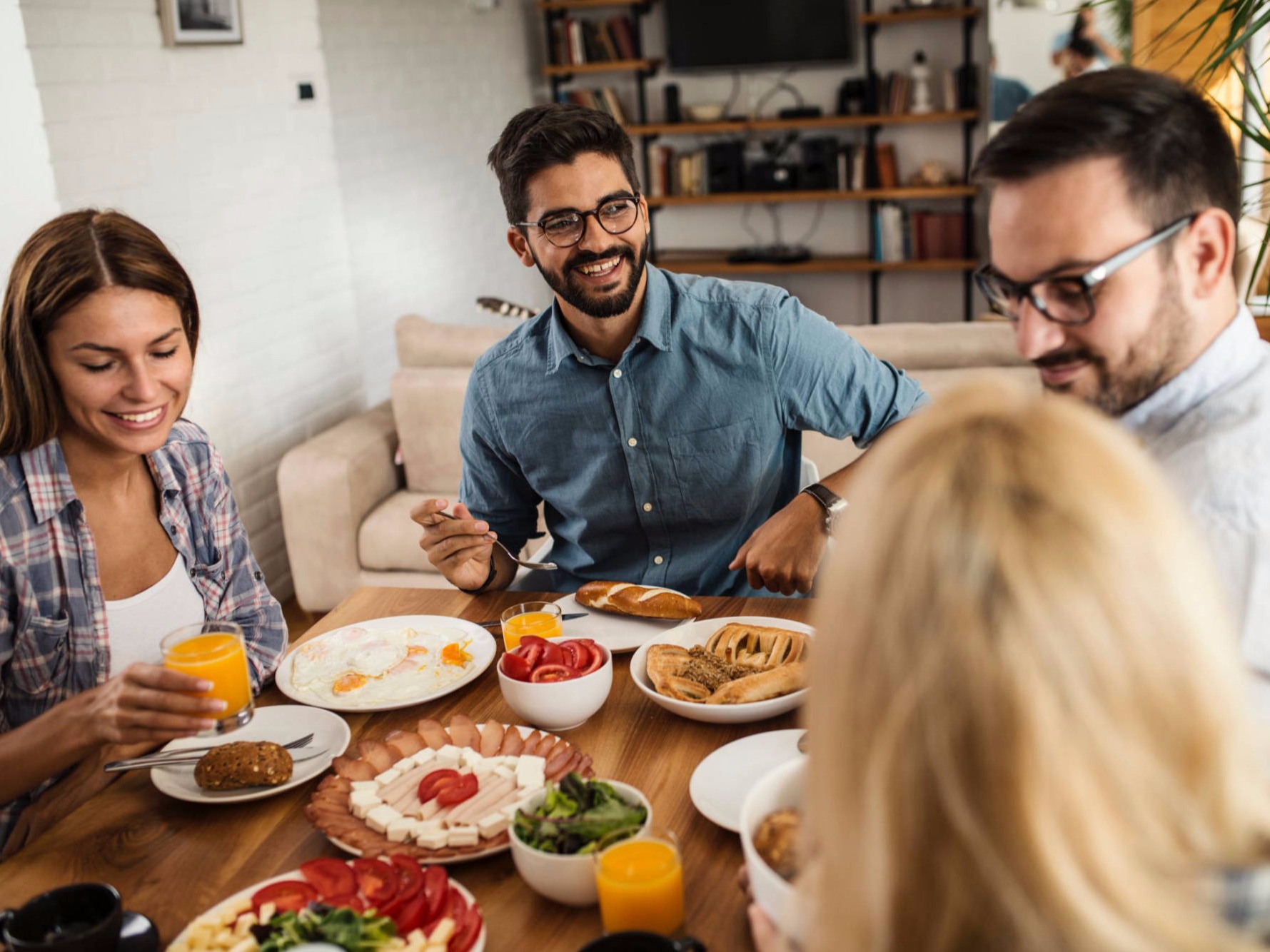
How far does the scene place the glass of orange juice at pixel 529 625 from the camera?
61.4 inches

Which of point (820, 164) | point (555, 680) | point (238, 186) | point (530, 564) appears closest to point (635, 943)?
point (555, 680)

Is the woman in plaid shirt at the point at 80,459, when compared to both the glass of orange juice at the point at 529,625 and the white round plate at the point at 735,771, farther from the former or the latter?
the white round plate at the point at 735,771

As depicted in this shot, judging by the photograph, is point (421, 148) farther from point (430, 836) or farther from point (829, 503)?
point (430, 836)

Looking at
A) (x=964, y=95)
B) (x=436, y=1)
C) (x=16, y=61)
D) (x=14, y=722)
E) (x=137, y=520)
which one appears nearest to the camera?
(x=14, y=722)

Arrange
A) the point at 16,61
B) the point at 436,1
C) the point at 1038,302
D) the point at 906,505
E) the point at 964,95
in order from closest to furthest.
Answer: the point at 906,505, the point at 1038,302, the point at 16,61, the point at 436,1, the point at 964,95

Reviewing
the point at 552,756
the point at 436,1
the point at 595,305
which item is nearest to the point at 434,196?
the point at 436,1

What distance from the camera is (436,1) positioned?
18.1ft

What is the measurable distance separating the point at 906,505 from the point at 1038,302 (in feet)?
2.27

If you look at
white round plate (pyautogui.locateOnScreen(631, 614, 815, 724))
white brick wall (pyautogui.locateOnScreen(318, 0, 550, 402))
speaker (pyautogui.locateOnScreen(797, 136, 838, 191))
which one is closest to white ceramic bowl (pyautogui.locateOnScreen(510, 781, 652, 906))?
white round plate (pyautogui.locateOnScreen(631, 614, 815, 724))

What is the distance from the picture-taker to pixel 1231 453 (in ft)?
3.65

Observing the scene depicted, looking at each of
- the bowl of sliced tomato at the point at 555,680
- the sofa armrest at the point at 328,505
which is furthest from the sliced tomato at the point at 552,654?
the sofa armrest at the point at 328,505

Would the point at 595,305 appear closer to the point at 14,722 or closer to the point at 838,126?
the point at 14,722

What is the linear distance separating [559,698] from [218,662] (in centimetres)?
39

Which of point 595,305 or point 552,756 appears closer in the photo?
point 552,756
